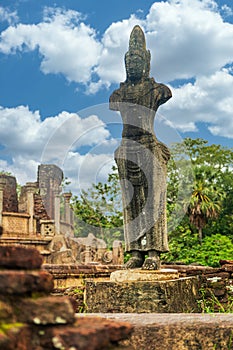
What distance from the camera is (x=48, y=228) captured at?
70.5 feet

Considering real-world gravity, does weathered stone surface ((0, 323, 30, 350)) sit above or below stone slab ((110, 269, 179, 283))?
below

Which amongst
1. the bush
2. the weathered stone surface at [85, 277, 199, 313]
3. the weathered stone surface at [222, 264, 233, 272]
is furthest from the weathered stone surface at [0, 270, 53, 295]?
the bush

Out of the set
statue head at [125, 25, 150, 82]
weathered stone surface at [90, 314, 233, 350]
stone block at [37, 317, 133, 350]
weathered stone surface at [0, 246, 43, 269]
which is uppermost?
statue head at [125, 25, 150, 82]

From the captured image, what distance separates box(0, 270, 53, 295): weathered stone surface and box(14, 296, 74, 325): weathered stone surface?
0.14ft

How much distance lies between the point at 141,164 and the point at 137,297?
157 cm

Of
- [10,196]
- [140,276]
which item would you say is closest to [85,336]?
[140,276]

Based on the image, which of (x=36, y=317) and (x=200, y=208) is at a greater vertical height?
(x=200, y=208)

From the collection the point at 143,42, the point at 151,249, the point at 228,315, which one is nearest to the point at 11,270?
the point at 228,315

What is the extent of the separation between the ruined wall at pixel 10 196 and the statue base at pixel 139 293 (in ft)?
88.6

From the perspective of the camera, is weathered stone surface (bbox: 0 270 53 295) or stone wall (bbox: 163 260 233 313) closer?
weathered stone surface (bbox: 0 270 53 295)

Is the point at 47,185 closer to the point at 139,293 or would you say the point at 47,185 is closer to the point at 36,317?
the point at 139,293

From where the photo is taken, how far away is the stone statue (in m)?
5.89

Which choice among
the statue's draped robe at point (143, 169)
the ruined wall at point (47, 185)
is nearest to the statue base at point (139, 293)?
the statue's draped robe at point (143, 169)

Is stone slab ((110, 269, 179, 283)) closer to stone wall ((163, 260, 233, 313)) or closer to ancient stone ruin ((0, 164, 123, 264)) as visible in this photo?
stone wall ((163, 260, 233, 313))
